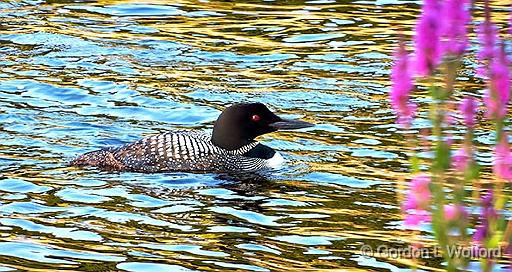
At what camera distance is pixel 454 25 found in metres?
3.33

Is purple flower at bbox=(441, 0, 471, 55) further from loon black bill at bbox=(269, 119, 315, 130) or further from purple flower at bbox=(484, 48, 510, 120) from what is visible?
loon black bill at bbox=(269, 119, 315, 130)

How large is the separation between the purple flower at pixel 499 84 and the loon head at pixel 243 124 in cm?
736

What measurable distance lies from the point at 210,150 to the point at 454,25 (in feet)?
24.3

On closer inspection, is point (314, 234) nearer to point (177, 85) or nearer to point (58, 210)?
point (58, 210)

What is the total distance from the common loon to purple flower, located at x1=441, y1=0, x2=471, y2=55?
7112mm

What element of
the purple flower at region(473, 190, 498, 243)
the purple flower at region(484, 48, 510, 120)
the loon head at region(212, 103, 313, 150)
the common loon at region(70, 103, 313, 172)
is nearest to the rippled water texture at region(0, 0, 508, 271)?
the common loon at region(70, 103, 313, 172)

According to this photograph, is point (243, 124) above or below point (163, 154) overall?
above

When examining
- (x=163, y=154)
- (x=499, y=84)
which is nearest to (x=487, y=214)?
(x=499, y=84)

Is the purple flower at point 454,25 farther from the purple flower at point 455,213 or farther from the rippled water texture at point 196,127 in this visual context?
the rippled water texture at point 196,127

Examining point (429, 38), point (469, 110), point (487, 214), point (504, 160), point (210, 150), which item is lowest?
point (210, 150)

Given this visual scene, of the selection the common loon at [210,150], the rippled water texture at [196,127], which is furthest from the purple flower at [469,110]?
the common loon at [210,150]

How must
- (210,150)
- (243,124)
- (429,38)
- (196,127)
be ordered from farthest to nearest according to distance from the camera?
(196,127) < (243,124) < (210,150) < (429,38)

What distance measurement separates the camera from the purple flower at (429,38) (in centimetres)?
326

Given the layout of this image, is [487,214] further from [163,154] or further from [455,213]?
[163,154]
